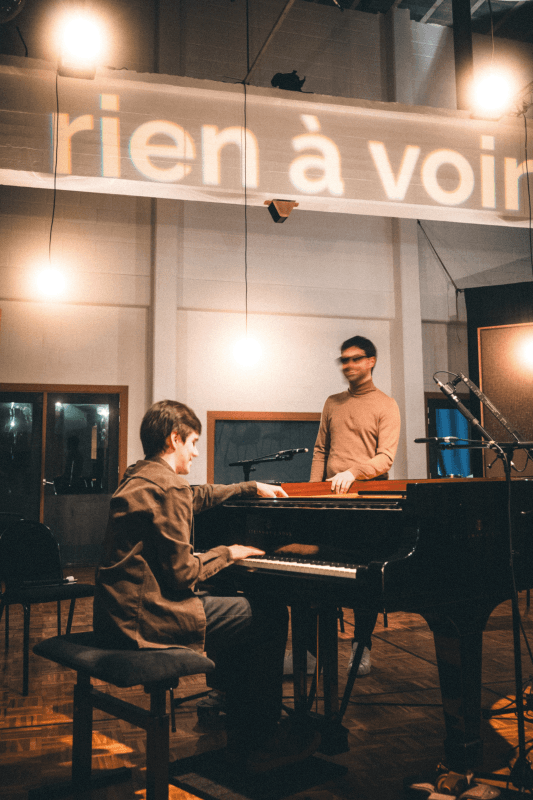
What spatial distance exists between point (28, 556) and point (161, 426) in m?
1.94

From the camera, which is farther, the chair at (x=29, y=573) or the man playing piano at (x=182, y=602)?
the chair at (x=29, y=573)

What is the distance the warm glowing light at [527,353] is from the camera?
621 cm

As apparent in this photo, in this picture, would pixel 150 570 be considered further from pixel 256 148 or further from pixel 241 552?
pixel 256 148

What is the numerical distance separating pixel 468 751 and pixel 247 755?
767mm

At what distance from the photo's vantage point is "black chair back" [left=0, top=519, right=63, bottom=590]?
3455mm

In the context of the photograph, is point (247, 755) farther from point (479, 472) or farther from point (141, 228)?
point (141, 228)

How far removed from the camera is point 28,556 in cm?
365

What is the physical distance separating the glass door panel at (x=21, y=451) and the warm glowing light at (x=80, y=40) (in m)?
4.10

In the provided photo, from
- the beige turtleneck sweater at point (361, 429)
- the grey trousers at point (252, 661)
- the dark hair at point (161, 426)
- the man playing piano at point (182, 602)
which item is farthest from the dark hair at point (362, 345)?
the grey trousers at point (252, 661)

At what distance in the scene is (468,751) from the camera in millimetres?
2029

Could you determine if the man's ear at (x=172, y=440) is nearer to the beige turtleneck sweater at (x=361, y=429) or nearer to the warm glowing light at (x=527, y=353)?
the beige turtleneck sweater at (x=361, y=429)

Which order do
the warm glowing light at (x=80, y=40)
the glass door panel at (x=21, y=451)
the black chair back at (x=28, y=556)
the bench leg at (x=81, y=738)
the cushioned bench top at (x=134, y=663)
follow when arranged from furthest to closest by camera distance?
the glass door panel at (x=21, y=451) < the warm glowing light at (x=80, y=40) < the black chair back at (x=28, y=556) < the bench leg at (x=81, y=738) < the cushioned bench top at (x=134, y=663)

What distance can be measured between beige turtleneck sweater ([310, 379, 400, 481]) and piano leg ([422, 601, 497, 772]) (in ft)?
3.65

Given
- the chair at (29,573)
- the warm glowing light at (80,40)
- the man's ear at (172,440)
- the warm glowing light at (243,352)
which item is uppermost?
the warm glowing light at (80,40)
